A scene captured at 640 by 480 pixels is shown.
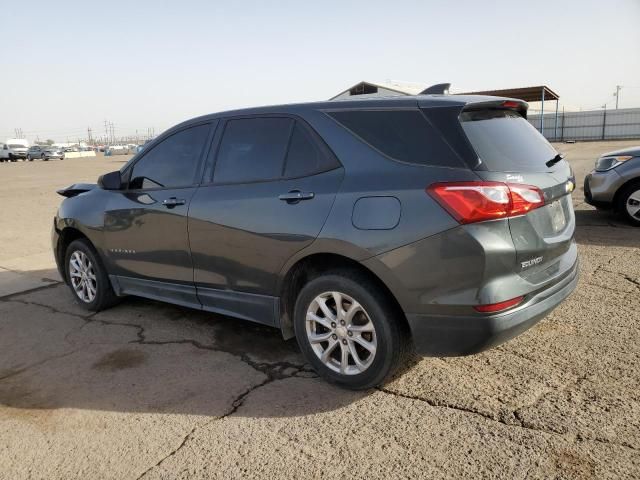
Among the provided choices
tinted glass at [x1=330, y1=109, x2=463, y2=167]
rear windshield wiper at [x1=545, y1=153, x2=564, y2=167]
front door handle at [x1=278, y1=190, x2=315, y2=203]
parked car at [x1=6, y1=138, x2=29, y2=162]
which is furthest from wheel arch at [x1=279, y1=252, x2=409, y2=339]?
parked car at [x1=6, y1=138, x2=29, y2=162]

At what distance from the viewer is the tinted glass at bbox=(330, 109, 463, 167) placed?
2.78 metres

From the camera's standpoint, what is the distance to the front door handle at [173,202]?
3.89 m

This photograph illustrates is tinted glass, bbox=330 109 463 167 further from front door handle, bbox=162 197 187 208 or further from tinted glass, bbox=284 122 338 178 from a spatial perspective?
front door handle, bbox=162 197 187 208

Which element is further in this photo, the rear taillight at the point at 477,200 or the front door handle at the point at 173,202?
the front door handle at the point at 173,202

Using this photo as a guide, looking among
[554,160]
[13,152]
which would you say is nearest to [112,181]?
[554,160]

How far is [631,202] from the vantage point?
7.47 meters

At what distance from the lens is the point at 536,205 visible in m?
2.82

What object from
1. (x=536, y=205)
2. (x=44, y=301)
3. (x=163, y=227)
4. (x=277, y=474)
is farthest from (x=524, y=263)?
(x=44, y=301)

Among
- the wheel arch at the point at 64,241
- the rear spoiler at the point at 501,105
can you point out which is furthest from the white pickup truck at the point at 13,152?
the rear spoiler at the point at 501,105

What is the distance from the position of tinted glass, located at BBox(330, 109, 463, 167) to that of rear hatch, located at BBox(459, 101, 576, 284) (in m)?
0.17

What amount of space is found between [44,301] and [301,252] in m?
3.61

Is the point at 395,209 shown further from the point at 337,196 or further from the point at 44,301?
the point at 44,301

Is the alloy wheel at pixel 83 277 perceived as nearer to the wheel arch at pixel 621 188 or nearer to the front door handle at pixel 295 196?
the front door handle at pixel 295 196

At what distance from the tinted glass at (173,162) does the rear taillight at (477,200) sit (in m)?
2.04
